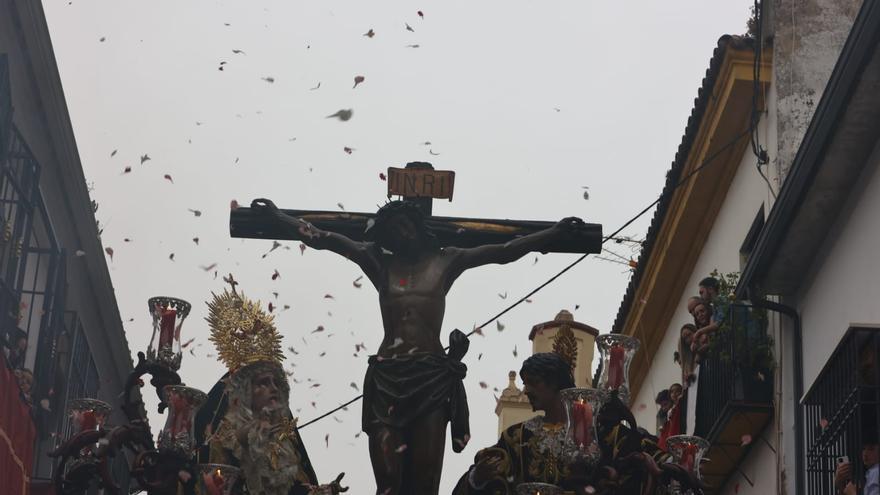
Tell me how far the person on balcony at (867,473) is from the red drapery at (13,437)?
6.37 metres

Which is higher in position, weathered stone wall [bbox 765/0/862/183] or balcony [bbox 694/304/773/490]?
weathered stone wall [bbox 765/0/862/183]

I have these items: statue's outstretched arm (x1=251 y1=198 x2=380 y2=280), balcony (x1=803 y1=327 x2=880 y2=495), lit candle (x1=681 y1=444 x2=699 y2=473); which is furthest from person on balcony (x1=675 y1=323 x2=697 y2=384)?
lit candle (x1=681 y1=444 x2=699 y2=473)

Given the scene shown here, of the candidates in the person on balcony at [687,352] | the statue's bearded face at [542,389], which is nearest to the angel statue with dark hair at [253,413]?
the statue's bearded face at [542,389]

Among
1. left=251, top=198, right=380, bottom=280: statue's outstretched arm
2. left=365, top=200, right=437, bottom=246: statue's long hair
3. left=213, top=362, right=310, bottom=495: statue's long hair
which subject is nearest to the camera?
left=213, top=362, right=310, bottom=495: statue's long hair

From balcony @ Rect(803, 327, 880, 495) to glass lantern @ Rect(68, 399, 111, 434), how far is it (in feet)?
14.1

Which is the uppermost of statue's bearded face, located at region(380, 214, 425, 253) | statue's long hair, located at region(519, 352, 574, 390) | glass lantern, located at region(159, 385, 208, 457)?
statue's bearded face, located at region(380, 214, 425, 253)

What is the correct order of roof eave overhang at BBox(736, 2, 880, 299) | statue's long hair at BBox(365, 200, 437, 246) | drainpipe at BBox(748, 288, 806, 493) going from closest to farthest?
statue's long hair at BBox(365, 200, 437, 246) → roof eave overhang at BBox(736, 2, 880, 299) → drainpipe at BBox(748, 288, 806, 493)

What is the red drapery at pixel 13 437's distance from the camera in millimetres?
15266

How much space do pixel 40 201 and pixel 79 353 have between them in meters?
3.71

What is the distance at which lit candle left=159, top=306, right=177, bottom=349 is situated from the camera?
10.9 metres

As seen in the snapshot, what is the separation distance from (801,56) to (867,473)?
5.50 metres

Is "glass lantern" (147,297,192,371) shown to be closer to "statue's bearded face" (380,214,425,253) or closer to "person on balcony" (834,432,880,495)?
"statue's bearded face" (380,214,425,253)

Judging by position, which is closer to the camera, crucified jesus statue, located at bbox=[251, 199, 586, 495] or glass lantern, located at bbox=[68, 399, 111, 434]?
glass lantern, located at bbox=[68, 399, 111, 434]

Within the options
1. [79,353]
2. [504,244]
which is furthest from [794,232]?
[79,353]
